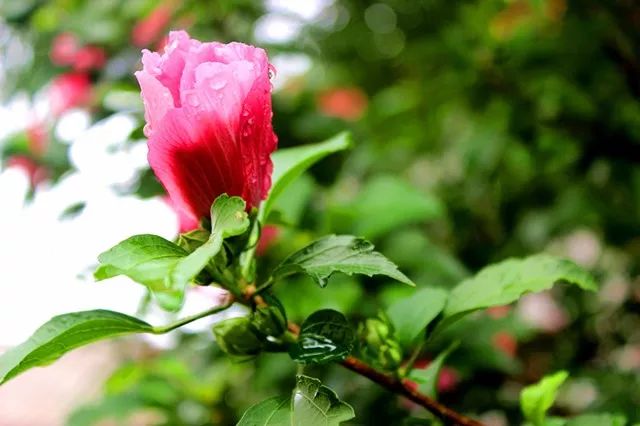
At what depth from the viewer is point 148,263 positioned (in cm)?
45

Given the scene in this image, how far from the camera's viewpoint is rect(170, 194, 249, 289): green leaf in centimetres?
42

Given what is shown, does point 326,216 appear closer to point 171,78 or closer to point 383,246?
point 383,246

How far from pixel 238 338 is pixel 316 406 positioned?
0.08 meters

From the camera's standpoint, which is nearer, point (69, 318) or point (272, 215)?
point (69, 318)

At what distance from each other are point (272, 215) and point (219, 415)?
2.06ft

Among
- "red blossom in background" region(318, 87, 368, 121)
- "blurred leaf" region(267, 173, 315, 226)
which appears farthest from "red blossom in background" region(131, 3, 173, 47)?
"red blossom in background" region(318, 87, 368, 121)

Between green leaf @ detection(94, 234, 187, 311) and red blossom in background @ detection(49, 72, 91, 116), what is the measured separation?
829mm

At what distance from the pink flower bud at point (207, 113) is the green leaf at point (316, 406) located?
0.45 feet

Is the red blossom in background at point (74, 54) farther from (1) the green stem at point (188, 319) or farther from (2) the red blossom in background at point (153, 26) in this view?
(1) the green stem at point (188, 319)

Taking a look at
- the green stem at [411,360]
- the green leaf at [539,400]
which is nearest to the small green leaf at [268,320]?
the green stem at [411,360]

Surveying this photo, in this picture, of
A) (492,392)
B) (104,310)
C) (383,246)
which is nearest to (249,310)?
(104,310)

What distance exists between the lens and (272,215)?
0.69 m

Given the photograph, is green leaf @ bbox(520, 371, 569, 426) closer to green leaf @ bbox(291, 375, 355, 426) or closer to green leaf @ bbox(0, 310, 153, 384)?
green leaf @ bbox(291, 375, 355, 426)

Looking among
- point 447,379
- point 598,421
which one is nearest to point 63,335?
point 598,421
